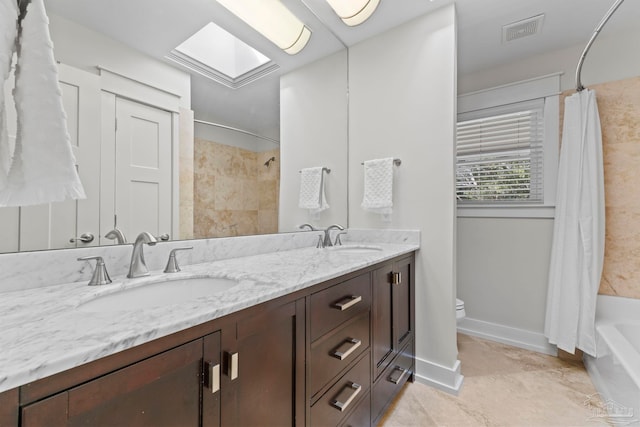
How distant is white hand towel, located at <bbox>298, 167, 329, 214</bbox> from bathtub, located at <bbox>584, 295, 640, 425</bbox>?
173cm

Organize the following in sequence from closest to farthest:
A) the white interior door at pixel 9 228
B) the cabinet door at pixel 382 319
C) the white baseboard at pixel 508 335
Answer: the white interior door at pixel 9 228
the cabinet door at pixel 382 319
the white baseboard at pixel 508 335

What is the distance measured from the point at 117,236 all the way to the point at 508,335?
8.85 ft

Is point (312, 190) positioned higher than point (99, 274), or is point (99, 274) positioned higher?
point (312, 190)

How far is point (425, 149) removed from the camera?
5.82 ft

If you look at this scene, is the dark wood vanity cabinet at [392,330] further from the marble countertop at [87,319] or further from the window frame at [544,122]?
the window frame at [544,122]

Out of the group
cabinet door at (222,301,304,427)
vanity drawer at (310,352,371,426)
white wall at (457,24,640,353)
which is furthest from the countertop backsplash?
white wall at (457,24,640,353)

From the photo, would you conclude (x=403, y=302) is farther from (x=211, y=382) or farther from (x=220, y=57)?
Result: (x=220, y=57)

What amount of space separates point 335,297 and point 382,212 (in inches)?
38.9

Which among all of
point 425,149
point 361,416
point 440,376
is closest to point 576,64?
point 425,149

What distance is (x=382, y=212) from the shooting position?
75.2 inches

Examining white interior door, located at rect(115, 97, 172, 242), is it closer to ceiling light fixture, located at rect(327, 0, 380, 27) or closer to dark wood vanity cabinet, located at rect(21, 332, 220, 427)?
dark wood vanity cabinet, located at rect(21, 332, 220, 427)

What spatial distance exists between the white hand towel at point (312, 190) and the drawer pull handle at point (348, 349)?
0.93 meters

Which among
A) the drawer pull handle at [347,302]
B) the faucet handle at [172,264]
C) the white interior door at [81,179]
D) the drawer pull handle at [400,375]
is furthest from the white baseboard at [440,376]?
the white interior door at [81,179]

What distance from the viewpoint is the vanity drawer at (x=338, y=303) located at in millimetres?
959
